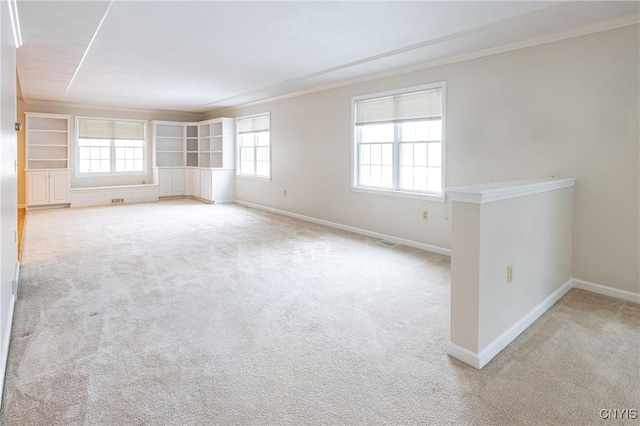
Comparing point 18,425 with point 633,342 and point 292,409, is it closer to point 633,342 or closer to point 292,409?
point 292,409

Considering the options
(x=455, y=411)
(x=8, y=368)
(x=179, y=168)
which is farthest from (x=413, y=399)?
Result: (x=179, y=168)

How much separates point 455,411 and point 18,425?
1.99m

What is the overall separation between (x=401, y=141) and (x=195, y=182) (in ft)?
22.0

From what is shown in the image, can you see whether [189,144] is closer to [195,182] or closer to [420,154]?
[195,182]

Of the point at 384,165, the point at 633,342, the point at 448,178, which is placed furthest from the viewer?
the point at 384,165

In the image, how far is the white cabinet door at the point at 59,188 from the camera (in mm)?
8516

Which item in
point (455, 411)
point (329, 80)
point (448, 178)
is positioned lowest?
point (455, 411)

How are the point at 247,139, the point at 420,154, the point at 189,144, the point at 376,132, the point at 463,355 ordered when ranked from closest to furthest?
1. the point at 463,355
2. the point at 420,154
3. the point at 376,132
4. the point at 247,139
5. the point at 189,144

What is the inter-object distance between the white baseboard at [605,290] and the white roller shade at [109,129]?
32.5 feet

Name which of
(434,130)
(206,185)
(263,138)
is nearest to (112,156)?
(206,185)

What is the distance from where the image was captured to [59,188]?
338 inches

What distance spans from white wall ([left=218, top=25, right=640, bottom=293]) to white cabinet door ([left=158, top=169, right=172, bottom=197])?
6703 millimetres

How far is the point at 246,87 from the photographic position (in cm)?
677

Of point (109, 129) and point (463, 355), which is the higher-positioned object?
point (109, 129)
